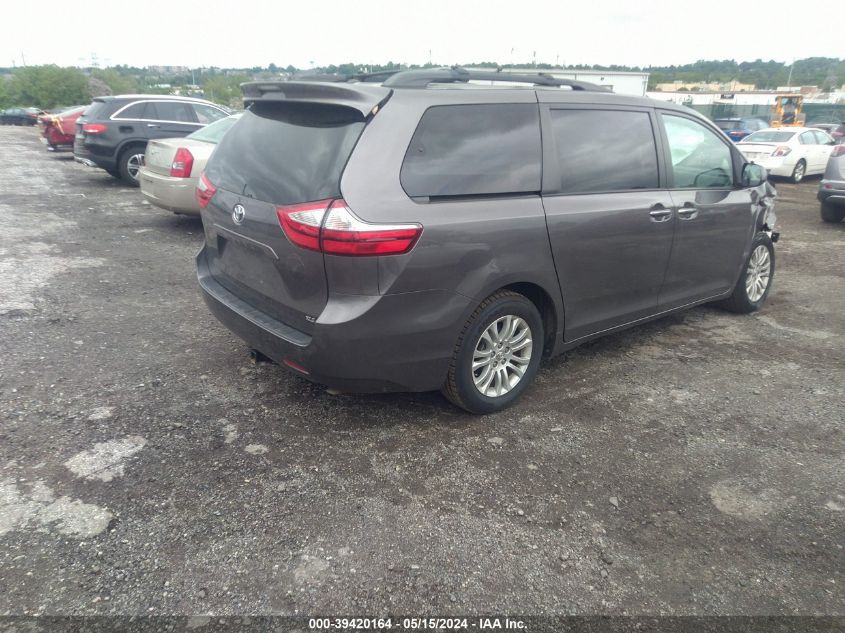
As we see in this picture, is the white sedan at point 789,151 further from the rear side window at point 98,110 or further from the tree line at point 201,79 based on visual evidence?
the tree line at point 201,79

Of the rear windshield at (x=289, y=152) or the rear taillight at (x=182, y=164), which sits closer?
the rear windshield at (x=289, y=152)

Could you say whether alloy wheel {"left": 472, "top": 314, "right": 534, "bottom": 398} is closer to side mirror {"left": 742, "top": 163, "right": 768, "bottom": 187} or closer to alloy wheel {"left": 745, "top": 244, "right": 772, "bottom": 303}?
side mirror {"left": 742, "top": 163, "right": 768, "bottom": 187}

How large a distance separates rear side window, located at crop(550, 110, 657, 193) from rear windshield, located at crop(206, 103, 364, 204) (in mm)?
1348

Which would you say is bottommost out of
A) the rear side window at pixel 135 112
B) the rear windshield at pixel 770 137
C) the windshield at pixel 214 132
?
the rear windshield at pixel 770 137

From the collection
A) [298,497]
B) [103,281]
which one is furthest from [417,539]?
[103,281]

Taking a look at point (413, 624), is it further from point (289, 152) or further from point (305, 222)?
point (289, 152)

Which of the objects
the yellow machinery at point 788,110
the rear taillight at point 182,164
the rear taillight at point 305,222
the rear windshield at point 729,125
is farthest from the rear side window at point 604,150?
the yellow machinery at point 788,110

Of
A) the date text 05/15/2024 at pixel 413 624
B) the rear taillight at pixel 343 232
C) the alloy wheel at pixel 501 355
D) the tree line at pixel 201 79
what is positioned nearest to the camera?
the date text 05/15/2024 at pixel 413 624

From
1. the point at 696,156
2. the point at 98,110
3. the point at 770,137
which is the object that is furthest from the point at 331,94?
the point at 770,137

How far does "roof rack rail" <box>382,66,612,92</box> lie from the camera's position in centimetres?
349

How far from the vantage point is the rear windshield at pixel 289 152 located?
120 inches

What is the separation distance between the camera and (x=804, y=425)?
3715 millimetres

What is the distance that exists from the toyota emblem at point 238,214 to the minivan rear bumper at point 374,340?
1.70 feet

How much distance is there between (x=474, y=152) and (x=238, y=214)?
1.33m
